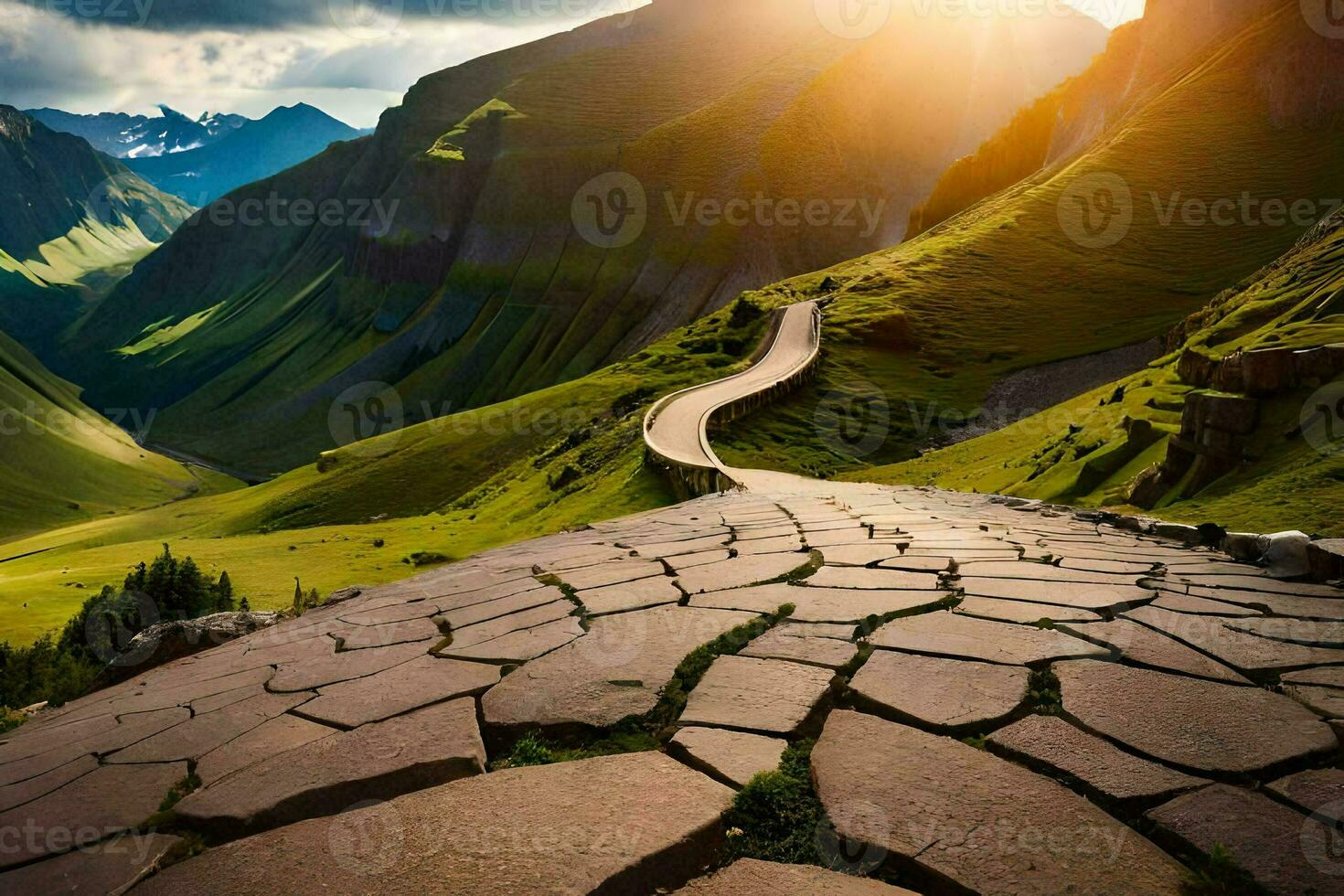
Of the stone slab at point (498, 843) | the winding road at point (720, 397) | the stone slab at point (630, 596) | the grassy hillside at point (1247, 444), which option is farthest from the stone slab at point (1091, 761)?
the winding road at point (720, 397)

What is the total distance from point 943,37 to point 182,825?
150 m

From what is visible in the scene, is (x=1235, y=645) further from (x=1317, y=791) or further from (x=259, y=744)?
(x=259, y=744)

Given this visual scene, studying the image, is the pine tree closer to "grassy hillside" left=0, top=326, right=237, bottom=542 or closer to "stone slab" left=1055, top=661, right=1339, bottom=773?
"stone slab" left=1055, top=661, right=1339, bottom=773

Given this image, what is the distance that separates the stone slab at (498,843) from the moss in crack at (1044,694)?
1.49 metres

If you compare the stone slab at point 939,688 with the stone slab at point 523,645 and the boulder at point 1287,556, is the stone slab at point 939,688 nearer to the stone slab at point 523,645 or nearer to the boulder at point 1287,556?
the stone slab at point 523,645

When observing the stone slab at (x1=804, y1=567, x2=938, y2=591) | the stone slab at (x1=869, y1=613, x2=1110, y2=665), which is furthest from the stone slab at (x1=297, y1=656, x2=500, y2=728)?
the stone slab at (x1=804, y1=567, x2=938, y2=591)

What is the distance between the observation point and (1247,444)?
9.61m

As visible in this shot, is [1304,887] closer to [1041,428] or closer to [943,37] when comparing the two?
[1041,428]

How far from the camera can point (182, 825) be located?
2.92m

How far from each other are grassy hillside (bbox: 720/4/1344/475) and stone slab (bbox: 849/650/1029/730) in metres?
25.4

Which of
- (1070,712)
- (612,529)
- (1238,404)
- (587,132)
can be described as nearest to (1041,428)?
(1238,404)

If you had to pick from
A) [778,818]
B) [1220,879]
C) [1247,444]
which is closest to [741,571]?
[778,818]

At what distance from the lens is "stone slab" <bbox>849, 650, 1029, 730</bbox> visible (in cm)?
335

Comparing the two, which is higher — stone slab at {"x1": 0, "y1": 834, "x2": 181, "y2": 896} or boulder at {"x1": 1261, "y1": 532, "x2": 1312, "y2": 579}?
stone slab at {"x1": 0, "y1": 834, "x2": 181, "y2": 896}
